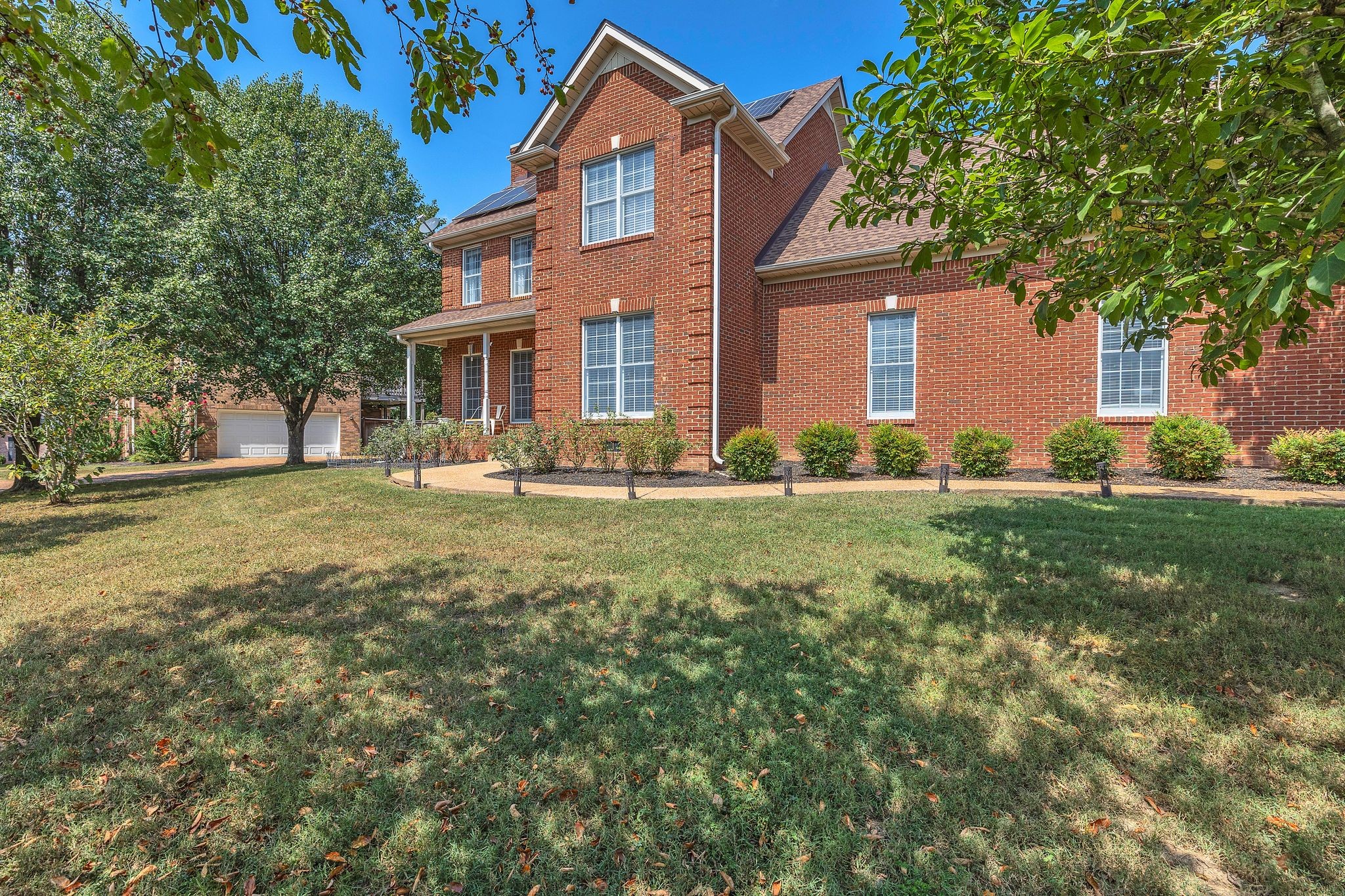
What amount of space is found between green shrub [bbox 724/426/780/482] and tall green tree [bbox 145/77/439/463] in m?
13.5

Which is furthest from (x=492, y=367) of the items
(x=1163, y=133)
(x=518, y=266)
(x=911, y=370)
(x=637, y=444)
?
(x=1163, y=133)

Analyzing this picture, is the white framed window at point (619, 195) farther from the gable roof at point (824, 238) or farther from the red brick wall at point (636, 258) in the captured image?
the gable roof at point (824, 238)

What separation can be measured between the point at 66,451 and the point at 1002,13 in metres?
15.1

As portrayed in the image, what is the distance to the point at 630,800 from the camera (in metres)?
2.41

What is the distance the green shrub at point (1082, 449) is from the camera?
9.03 meters

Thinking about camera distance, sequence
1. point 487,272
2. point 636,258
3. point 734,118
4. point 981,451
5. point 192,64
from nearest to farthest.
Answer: point 192,64 < point 981,451 < point 734,118 < point 636,258 < point 487,272

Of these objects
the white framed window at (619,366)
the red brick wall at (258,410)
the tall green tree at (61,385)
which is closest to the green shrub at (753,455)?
the white framed window at (619,366)

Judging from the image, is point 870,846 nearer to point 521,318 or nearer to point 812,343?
point 812,343

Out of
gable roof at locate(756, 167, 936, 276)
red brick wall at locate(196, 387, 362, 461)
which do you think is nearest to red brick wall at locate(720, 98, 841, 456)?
gable roof at locate(756, 167, 936, 276)

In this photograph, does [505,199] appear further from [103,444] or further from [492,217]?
[103,444]

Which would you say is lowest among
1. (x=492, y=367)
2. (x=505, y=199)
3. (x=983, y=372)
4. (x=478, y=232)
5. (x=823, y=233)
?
(x=983, y=372)

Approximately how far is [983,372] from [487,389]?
1294 centimetres

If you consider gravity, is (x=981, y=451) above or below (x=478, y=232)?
below

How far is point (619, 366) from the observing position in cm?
1290
